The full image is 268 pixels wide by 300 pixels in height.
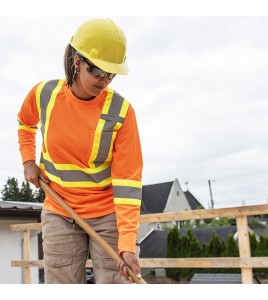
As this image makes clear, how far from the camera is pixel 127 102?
6.07 feet

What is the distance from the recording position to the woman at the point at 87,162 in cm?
175

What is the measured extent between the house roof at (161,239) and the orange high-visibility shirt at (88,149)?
20.5 metres

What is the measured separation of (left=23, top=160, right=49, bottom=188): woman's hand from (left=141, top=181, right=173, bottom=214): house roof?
25.4 m

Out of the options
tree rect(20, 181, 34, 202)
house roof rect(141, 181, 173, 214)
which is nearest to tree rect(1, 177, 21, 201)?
tree rect(20, 181, 34, 202)

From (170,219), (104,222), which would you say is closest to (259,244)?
(170,219)

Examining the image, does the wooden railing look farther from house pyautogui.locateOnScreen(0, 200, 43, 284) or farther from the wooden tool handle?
house pyautogui.locateOnScreen(0, 200, 43, 284)

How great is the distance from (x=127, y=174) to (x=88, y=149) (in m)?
0.19

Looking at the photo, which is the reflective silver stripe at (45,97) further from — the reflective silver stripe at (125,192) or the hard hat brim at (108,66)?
the reflective silver stripe at (125,192)

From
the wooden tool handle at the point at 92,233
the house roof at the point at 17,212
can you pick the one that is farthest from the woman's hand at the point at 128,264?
the house roof at the point at 17,212

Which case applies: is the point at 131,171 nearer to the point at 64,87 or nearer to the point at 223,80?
the point at 64,87

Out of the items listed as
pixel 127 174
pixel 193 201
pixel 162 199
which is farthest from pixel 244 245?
pixel 193 201

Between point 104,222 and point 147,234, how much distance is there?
23.3 meters

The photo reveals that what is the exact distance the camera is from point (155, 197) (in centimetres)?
2886

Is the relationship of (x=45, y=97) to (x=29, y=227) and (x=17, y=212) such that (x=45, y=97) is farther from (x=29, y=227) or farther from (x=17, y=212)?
(x=17, y=212)
